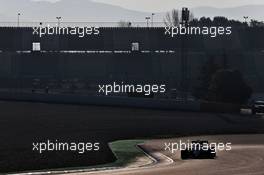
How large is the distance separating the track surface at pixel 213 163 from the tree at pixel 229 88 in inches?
1035

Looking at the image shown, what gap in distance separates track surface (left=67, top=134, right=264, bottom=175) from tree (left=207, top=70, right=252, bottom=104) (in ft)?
86.2

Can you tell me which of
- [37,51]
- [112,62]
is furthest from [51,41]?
[112,62]

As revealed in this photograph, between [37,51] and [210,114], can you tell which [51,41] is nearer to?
[37,51]

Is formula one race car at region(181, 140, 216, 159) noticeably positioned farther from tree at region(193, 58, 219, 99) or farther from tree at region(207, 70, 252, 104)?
tree at region(193, 58, 219, 99)

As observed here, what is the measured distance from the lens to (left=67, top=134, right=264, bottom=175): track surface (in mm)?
24641

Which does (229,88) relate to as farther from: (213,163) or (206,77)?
(213,163)

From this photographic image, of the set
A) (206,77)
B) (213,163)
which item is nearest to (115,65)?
(206,77)

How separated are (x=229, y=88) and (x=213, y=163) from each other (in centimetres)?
3788

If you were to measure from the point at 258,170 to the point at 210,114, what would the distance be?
33.4 metres

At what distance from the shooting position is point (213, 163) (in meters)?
27.4

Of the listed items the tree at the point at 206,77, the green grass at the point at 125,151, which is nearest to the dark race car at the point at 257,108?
the tree at the point at 206,77

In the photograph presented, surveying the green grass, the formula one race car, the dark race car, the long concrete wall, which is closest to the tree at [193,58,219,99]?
the dark race car

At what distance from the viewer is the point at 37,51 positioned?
332 ft

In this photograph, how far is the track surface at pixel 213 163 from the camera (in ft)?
80.8
